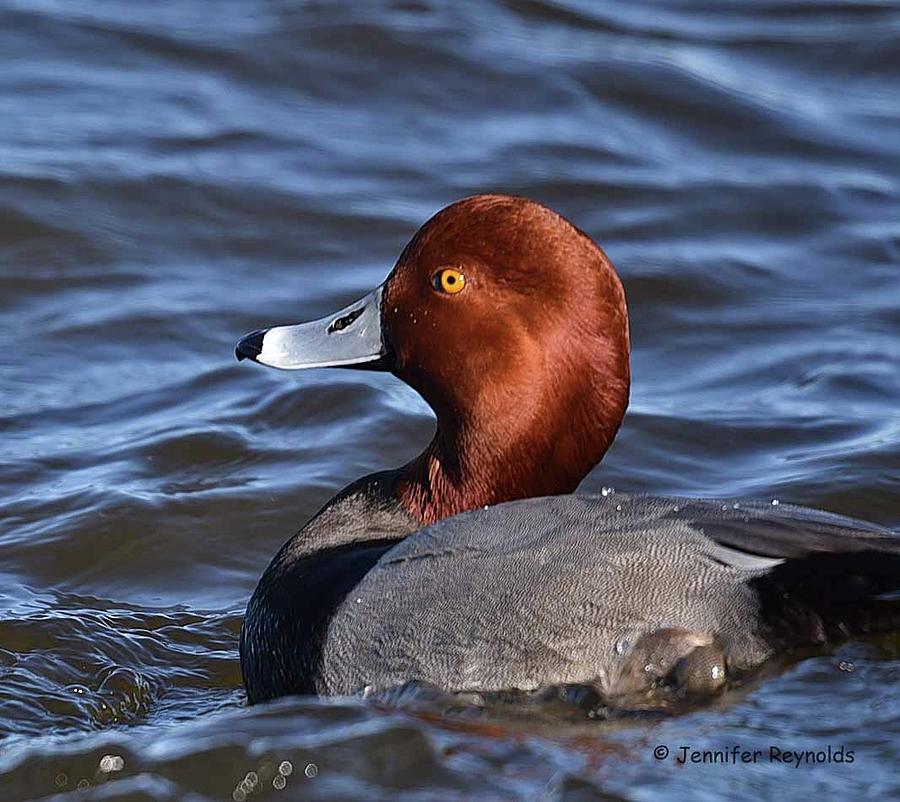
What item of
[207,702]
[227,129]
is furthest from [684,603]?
[227,129]

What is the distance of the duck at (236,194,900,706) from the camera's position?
13.3 ft

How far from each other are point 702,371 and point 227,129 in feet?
10.8

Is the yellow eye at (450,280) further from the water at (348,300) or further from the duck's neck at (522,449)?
the water at (348,300)

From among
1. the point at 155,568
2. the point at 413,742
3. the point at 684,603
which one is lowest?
the point at 155,568

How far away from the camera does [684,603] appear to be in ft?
13.3

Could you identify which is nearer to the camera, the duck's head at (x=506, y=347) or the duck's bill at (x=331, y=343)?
the duck's head at (x=506, y=347)

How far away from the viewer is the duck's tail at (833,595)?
13.4ft

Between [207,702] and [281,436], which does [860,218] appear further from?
[207,702]

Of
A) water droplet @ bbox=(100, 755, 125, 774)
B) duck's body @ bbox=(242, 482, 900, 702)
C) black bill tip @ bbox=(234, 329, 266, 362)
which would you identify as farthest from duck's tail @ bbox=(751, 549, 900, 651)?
black bill tip @ bbox=(234, 329, 266, 362)

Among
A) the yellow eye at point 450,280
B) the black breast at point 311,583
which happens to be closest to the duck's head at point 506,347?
the yellow eye at point 450,280

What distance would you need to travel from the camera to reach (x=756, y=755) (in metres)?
3.92

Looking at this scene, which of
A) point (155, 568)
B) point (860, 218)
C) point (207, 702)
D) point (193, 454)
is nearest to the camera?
point (207, 702)

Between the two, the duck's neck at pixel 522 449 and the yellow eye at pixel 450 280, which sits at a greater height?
the yellow eye at pixel 450 280

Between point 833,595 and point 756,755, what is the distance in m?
0.43
